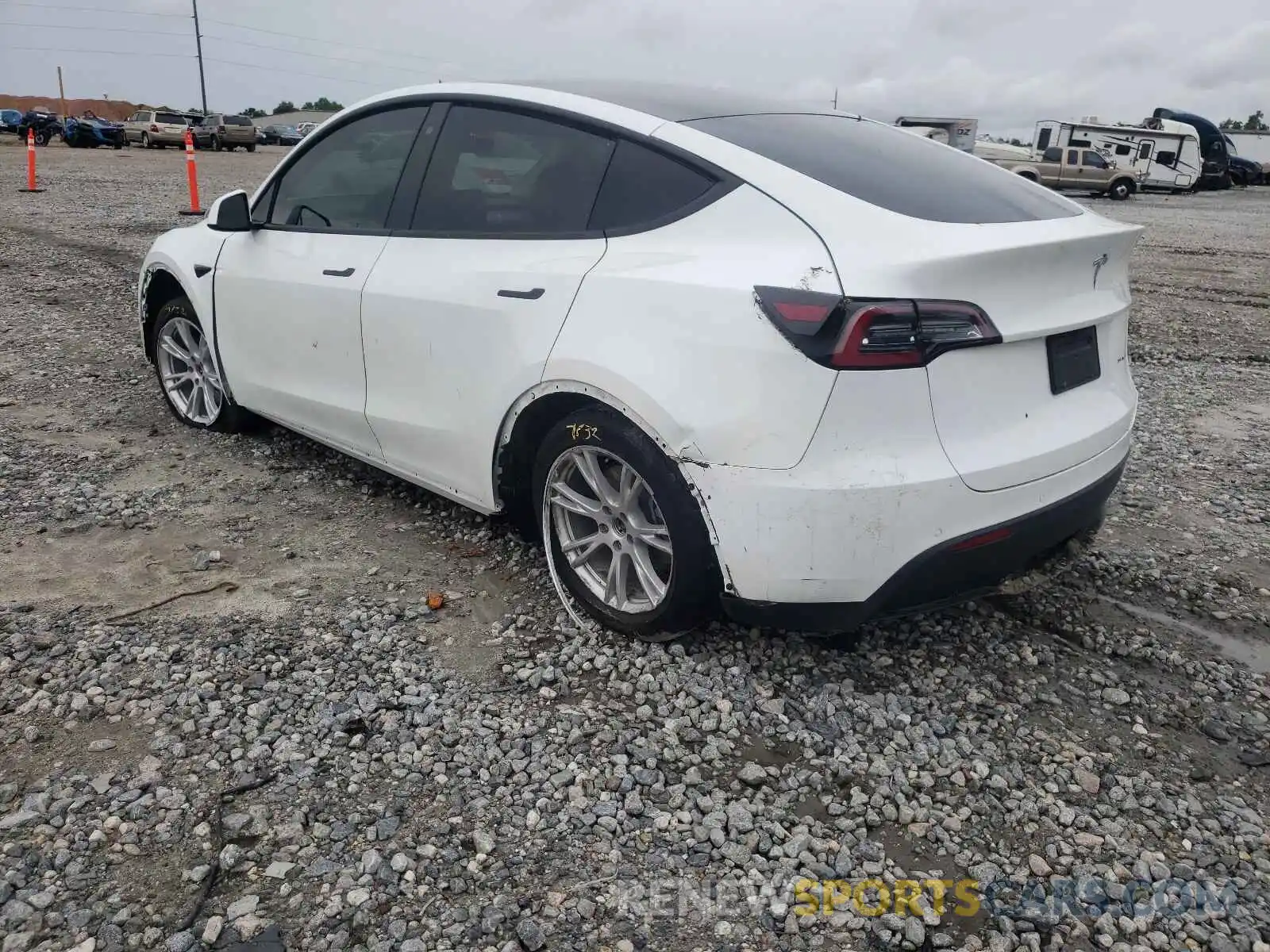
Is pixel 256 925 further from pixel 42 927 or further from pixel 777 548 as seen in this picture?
pixel 777 548

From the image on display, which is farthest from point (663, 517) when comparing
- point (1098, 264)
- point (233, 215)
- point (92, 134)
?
point (92, 134)

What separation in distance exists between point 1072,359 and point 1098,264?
328mm

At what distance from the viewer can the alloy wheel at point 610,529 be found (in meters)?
2.96

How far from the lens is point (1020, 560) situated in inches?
110

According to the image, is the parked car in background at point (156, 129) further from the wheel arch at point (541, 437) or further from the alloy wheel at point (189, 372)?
the wheel arch at point (541, 437)

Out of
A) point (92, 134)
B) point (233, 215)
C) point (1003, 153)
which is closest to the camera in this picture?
point (233, 215)

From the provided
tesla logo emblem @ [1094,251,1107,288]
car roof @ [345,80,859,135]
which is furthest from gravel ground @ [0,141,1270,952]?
car roof @ [345,80,859,135]

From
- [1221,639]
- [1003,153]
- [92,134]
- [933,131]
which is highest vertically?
[92,134]

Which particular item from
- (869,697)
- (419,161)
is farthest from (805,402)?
(419,161)

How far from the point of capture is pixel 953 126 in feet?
113

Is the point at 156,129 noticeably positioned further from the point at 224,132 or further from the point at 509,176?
the point at 509,176

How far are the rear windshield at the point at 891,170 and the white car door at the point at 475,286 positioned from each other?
0.52 meters

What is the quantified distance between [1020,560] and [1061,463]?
30 cm

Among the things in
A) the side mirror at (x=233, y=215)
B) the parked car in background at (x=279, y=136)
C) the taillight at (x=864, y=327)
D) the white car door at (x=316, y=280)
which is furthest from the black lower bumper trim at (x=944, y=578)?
the parked car in background at (x=279, y=136)
